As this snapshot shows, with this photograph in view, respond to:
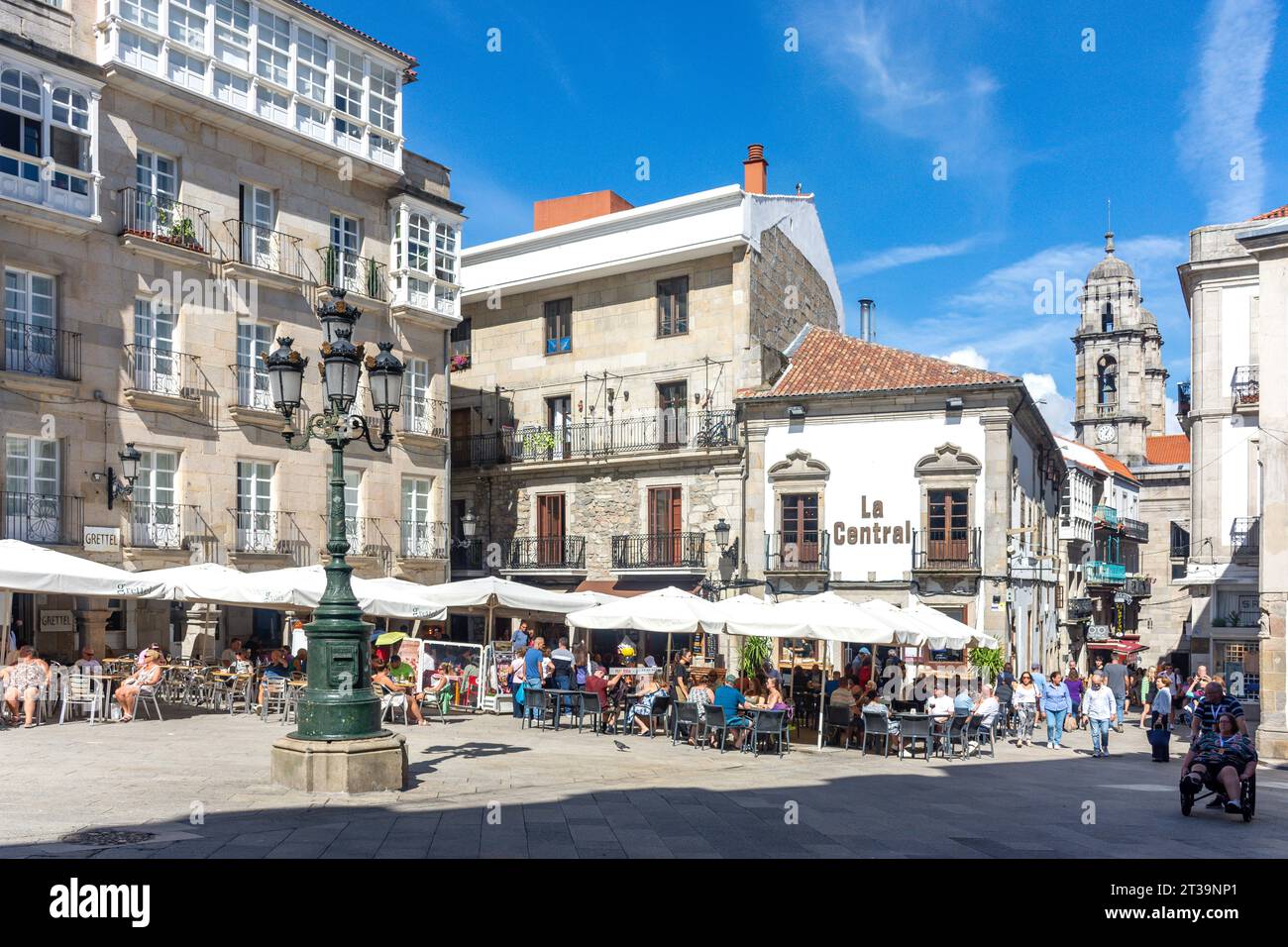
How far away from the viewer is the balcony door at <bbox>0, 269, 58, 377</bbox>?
2172cm

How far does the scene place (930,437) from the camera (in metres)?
28.4

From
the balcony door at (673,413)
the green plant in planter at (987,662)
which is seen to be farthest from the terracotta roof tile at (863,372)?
the green plant in planter at (987,662)

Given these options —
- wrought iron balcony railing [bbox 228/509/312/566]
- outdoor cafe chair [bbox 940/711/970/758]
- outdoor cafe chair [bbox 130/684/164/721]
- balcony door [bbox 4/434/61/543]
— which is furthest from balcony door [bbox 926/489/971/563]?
balcony door [bbox 4/434/61/543]

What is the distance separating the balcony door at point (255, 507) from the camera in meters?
25.5

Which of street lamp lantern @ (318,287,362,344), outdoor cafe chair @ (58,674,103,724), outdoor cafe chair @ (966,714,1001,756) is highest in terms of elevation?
street lamp lantern @ (318,287,362,344)

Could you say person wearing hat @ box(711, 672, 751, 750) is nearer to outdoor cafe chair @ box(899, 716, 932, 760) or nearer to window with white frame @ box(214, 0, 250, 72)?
outdoor cafe chair @ box(899, 716, 932, 760)

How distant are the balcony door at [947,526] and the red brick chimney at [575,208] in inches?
570

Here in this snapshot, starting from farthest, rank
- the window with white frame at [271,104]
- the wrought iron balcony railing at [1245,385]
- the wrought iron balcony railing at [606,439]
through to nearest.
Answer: the wrought iron balcony railing at [1245,385] → the wrought iron balcony railing at [606,439] → the window with white frame at [271,104]

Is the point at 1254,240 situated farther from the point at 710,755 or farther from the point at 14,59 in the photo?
the point at 14,59

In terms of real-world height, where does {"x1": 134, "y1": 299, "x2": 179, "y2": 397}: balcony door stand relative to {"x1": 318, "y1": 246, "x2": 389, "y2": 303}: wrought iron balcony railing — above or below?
below

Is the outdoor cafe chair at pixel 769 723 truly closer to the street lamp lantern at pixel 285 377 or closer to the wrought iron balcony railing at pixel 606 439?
the street lamp lantern at pixel 285 377

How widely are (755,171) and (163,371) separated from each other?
1864 cm

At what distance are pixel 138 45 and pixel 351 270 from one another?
6948mm

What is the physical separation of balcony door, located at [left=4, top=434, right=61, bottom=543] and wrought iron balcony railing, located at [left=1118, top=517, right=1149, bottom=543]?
48.4 metres
